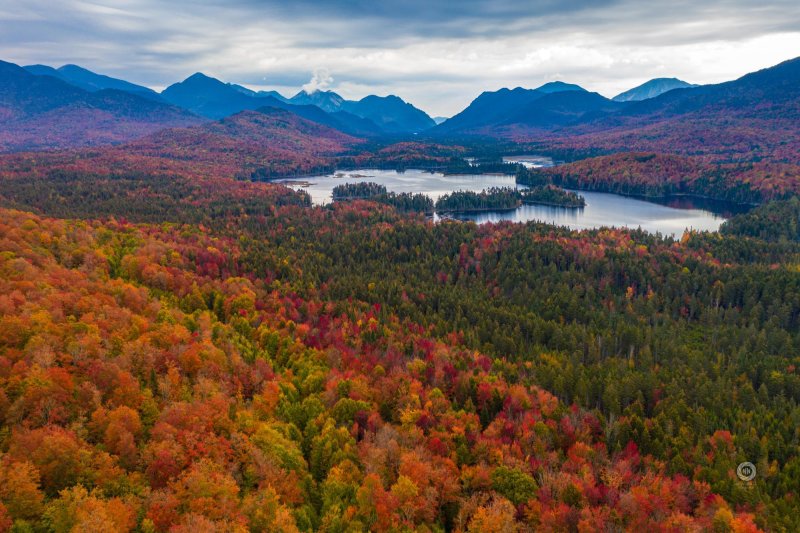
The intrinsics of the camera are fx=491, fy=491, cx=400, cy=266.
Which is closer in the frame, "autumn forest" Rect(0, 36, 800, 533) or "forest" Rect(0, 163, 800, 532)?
"autumn forest" Rect(0, 36, 800, 533)

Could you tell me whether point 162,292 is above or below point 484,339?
above

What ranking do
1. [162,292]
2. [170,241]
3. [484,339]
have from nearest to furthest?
1. [484,339]
2. [162,292]
3. [170,241]

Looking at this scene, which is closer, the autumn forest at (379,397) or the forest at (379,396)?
the autumn forest at (379,397)

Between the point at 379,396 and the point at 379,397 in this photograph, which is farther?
the point at 379,396

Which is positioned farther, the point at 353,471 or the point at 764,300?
the point at 764,300

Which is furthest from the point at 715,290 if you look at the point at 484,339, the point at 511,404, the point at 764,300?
the point at 511,404

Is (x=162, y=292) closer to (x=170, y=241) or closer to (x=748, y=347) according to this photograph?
(x=170, y=241)

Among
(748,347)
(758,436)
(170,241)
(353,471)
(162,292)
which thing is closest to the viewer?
(353,471)
